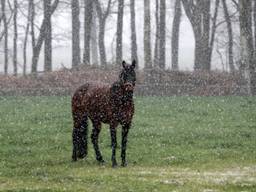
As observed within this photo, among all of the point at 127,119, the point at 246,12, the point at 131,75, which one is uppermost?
the point at 246,12

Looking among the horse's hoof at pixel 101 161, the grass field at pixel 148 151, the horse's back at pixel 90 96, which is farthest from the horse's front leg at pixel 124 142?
the horse's back at pixel 90 96

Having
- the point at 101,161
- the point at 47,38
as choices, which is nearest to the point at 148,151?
the point at 101,161

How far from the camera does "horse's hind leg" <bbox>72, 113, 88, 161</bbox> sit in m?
20.1

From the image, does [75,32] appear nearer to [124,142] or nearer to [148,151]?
[148,151]

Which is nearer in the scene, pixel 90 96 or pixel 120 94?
pixel 120 94

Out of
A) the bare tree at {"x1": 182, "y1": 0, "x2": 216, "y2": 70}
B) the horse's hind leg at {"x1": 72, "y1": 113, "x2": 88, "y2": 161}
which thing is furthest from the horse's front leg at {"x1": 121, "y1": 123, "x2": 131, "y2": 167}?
the bare tree at {"x1": 182, "y1": 0, "x2": 216, "y2": 70}

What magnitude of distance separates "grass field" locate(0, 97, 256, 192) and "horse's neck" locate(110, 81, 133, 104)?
208 cm

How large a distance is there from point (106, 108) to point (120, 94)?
2.46ft

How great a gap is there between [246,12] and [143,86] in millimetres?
9311

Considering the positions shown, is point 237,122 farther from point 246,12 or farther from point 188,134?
point 246,12

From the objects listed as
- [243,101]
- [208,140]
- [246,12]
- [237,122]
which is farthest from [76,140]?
[246,12]

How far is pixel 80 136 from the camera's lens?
20172 mm

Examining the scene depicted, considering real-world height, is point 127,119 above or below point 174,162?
above

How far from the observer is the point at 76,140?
2025 centimetres
